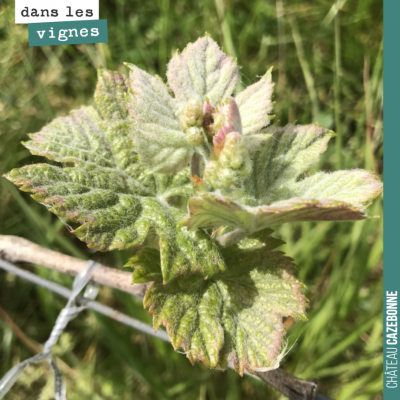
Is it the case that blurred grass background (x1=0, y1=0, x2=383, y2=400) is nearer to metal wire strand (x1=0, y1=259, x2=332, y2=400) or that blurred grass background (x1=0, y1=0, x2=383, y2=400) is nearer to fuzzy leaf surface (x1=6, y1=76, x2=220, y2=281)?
metal wire strand (x1=0, y1=259, x2=332, y2=400)

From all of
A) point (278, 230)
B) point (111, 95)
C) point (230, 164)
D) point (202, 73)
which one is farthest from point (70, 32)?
point (278, 230)

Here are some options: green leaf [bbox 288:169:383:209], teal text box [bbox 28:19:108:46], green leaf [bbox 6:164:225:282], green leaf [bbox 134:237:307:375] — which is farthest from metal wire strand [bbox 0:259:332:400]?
teal text box [bbox 28:19:108:46]

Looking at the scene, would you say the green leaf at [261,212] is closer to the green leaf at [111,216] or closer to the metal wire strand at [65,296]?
the green leaf at [111,216]

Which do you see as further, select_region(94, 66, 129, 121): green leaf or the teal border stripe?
the teal border stripe

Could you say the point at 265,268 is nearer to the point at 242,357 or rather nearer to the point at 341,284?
the point at 242,357

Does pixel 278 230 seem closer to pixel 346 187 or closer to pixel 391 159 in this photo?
pixel 391 159

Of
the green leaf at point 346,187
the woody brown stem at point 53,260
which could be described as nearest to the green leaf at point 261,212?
the green leaf at point 346,187

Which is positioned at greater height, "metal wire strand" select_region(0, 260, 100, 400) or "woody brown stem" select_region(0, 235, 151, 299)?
Result: "woody brown stem" select_region(0, 235, 151, 299)
